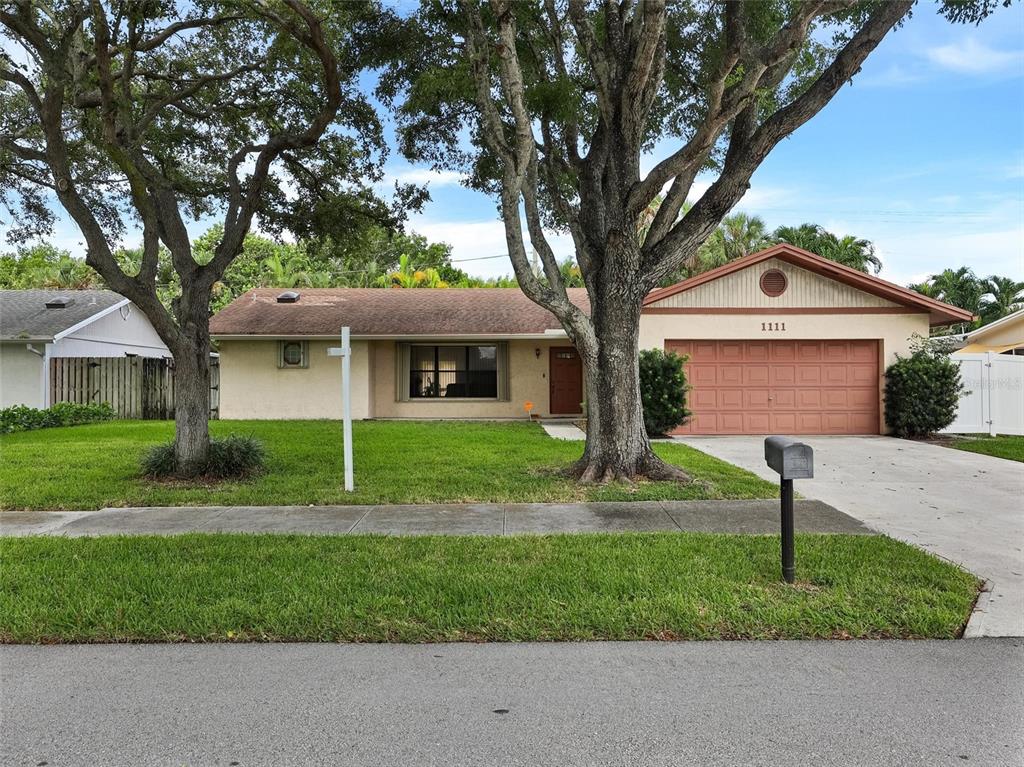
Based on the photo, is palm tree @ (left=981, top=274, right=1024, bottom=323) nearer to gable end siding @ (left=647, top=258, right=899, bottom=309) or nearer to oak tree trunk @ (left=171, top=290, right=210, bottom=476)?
gable end siding @ (left=647, top=258, right=899, bottom=309)

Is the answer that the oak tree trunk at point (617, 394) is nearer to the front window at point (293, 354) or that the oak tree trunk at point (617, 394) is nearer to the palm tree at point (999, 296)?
the front window at point (293, 354)

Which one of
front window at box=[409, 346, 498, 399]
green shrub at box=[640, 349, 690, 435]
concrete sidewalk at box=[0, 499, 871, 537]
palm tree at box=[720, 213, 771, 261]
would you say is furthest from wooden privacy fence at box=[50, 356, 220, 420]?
palm tree at box=[720, 213, 771, 261]

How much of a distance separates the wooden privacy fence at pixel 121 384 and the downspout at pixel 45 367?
0.20 metres

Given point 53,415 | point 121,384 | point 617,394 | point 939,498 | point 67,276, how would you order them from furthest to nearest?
point 67,276 < point 121,384 < point 53,415 < point 617,394 < point 939,498

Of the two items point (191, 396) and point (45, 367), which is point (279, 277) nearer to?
point (45, 367)

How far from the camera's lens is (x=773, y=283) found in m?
15.8

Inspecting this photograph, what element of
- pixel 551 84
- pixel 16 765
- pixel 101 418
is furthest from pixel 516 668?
pixel 101 418

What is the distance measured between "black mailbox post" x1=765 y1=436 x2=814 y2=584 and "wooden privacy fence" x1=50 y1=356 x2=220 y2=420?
56.2 feet

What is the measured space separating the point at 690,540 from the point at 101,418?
→ 17403mm

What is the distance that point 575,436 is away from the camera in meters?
14.7

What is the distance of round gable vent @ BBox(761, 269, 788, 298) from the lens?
1576 cm

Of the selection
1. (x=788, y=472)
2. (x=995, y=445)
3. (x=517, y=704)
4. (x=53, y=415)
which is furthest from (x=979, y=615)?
(x=53, y=415)

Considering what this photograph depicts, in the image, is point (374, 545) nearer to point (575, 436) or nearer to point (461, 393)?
point (575, 436)

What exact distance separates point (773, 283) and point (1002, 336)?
976cm
